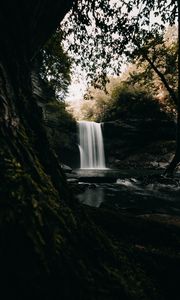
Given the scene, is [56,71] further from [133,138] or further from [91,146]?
[133,138]

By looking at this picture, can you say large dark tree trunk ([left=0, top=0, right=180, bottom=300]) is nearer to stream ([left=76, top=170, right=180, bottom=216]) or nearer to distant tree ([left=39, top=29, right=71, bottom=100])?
stream ([left=76, top=170, right=180, bottom=216])

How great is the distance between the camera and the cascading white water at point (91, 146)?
27688 millimetres

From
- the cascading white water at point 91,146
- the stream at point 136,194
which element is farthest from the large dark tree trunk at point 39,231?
the cascading white water at point 91,146

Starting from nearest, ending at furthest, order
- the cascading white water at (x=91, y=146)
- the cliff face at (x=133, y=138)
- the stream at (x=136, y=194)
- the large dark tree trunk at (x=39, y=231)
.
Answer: the large dark tree trunk at (x=39, y=231)
the stream at (x=136, y=194)
the cascading white water at (x=91, y=146)
the cliff face at (x=133, y=138)

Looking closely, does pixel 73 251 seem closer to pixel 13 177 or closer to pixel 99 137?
pixel 13 177

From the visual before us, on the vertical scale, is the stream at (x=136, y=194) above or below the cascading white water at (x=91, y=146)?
below

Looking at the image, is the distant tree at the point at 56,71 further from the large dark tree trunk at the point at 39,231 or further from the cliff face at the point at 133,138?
the large dark tree trunk at the point at 39,231

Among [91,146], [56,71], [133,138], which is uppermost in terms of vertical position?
[56,71]

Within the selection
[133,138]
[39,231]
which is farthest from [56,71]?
[39,231]

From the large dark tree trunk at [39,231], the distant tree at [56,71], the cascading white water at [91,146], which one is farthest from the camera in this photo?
the cascading white water at [91,146]

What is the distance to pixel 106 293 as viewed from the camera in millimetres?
1252

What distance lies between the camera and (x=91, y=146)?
28625mm

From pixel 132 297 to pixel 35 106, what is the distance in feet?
4.56

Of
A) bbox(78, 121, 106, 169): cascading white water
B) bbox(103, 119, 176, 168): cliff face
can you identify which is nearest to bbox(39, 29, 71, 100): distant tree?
bbox(78, 121, 106, 169): cascading white water
